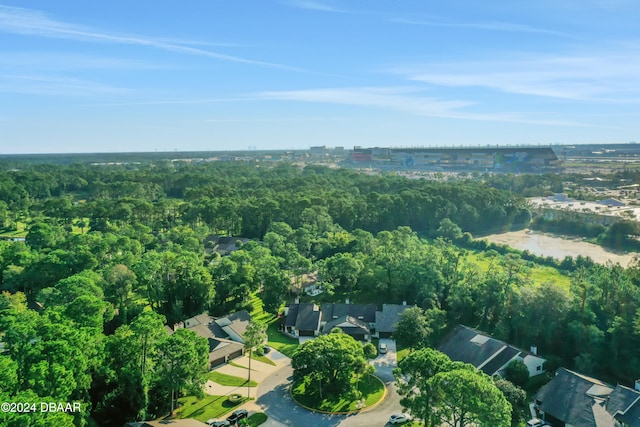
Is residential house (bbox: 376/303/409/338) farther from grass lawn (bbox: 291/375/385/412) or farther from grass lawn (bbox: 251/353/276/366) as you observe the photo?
grass lawn (bbox: 251/353/276/366)

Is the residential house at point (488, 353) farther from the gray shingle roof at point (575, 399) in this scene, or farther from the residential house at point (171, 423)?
the residential house at point (171, 423)

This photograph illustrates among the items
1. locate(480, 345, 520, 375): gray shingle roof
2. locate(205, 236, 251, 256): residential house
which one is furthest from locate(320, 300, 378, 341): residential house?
locate(205, 236, 251, 256): residential house

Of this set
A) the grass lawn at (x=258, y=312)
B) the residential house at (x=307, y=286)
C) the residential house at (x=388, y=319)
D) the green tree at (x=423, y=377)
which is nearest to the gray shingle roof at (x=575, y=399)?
the green tree at (x=423, y=377)

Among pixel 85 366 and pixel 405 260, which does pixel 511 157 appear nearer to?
pixel 405 260

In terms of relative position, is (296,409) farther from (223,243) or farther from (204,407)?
(223,243)

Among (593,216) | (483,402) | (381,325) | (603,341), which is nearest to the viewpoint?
(483,402)

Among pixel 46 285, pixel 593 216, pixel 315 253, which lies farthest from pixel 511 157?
pixel 46 285
